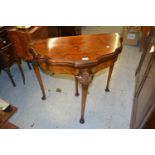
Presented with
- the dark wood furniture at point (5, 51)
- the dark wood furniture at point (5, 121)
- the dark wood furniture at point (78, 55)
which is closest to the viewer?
the dark wood furniture at point (78, 55)

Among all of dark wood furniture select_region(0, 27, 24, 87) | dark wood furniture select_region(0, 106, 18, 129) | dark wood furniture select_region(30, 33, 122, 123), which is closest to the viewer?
dark wood furniture select_region(30, 33, 122, 123)

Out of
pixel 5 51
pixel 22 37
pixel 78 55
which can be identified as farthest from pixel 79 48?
pixel 5 51

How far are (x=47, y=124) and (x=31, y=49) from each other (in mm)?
789

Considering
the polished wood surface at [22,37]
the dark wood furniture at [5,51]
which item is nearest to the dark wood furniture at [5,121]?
the dark wood furniture at [5,51]

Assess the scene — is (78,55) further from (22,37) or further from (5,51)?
(5,51)

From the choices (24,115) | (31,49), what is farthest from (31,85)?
(31,49)

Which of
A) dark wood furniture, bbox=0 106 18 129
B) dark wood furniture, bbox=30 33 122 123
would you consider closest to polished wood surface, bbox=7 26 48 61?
dark wood furniture, bbox=30 33 122 123

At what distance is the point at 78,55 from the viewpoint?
131 centimetres

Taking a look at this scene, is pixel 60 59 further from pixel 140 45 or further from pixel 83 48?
pixel 140 45

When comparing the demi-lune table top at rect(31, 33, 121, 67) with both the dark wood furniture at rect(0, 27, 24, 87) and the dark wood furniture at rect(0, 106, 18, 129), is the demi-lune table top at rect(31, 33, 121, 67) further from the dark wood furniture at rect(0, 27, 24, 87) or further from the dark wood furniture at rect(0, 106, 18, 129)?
the dark wood furniture at rect(0, 106, 18, 129)

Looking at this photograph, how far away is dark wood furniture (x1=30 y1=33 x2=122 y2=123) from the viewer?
49.8 inches

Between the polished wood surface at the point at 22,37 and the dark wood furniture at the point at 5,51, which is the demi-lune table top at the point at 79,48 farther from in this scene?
the dark wood furniture at the point at 5,51

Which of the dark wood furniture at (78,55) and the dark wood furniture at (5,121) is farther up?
the dark wood furniture at (78,55)

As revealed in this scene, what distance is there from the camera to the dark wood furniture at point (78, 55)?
126cm
